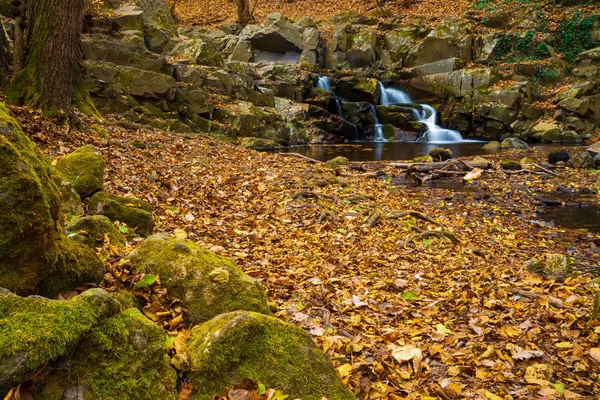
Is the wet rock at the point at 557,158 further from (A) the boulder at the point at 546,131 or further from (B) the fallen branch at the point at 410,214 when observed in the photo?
(B) the fallen branch at the point at 410,214

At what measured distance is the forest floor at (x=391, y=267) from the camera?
3.48 m

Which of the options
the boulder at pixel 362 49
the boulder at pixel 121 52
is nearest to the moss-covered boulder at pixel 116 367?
the boulder at pixel 121 52

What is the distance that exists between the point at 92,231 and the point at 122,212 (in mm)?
1284

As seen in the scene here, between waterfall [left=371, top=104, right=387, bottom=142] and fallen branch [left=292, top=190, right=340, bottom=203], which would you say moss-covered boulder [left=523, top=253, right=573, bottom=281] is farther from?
waterfall [left=371, top=104, right=387, bottom=142]

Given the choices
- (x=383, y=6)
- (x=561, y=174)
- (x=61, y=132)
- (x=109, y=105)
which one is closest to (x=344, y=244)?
(x=61, y=132)

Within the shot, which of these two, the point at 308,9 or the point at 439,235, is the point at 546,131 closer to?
the point at 439,235

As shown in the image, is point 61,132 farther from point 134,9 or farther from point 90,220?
point 134,9

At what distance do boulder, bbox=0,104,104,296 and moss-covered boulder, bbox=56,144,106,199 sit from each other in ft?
9.28

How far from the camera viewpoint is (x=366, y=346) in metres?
3.66

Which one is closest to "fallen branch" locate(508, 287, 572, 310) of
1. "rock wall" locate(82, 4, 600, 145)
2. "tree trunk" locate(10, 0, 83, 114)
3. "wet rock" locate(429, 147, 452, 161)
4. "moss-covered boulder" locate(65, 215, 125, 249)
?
"moss-covered boulder" locate(65, 215, 125, 249)

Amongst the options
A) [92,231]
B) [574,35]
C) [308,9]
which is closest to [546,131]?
[574,35]

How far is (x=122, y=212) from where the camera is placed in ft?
16.4

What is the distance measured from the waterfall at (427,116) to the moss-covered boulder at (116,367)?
84.3ft

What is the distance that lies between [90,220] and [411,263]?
413 cm
